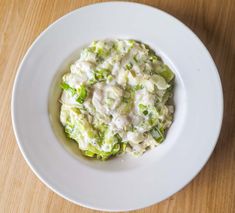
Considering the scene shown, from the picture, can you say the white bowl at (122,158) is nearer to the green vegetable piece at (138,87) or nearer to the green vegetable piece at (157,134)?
the green vegetable piece at (157,134)

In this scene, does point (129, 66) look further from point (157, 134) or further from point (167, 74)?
point (157, 134)

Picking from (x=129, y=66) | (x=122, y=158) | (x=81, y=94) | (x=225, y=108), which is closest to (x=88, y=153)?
(x=122, y=158)

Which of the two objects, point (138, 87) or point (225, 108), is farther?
point (225, 108)

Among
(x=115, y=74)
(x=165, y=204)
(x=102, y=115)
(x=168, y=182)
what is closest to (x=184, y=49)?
(x=115, y=74)

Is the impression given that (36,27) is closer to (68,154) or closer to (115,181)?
(68,154)

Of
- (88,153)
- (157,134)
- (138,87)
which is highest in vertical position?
(138,87)

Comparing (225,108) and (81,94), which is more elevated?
(225,108)
